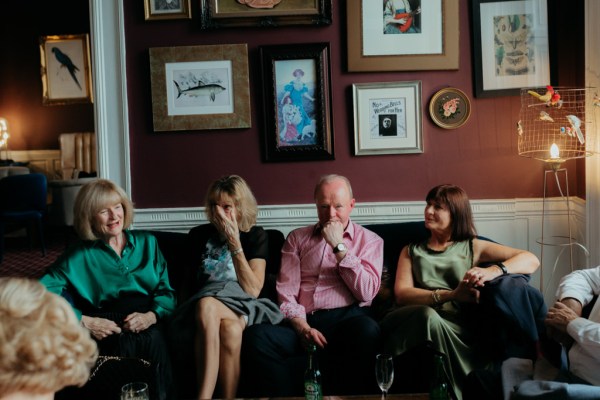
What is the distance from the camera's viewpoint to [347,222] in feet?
9.86

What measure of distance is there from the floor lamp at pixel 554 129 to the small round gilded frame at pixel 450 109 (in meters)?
0.32

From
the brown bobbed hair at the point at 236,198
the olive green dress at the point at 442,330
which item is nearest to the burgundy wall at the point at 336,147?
the brown bobbed hair at the point at 236,198

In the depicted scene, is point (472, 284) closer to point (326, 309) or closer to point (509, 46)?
point (326, 309)

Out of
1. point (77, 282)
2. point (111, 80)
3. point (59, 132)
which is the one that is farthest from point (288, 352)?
point (59, 132)

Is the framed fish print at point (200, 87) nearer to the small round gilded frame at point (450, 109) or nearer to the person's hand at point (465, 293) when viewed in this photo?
the small round gilded frame at point (450, 109)

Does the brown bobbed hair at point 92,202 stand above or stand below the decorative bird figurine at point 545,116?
below

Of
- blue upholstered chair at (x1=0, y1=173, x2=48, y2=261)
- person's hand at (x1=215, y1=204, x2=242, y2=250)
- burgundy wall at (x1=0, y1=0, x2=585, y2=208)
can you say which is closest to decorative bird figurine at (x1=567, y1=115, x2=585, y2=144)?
burgundy wall at (x1=0, y1=0, x2=585, y2=208)

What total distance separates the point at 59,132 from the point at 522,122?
25.0 ft

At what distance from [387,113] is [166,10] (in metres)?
1.44

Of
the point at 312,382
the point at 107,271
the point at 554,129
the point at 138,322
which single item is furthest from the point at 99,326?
the point at 554,129

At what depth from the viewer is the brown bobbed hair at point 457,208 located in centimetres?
285

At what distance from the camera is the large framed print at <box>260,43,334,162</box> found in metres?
3.50

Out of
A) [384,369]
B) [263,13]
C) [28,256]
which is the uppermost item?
[263,13]

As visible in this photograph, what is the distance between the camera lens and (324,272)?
9.61 ft
